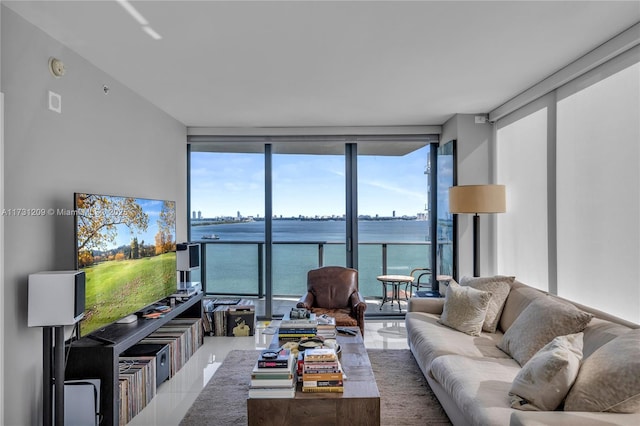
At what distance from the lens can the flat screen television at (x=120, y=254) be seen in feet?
9.23

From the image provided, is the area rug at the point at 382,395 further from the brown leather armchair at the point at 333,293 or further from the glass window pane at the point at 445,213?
the glass window pane at the point at 445,213

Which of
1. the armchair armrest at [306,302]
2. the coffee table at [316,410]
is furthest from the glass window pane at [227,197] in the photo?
the coffee table at [316,410]

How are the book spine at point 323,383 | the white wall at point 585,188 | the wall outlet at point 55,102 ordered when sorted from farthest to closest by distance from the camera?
the white wall at point 585,188, the wall outlet at point 55,102, the book spine at point 323,383

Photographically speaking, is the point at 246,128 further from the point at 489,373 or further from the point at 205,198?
the point at 489,373

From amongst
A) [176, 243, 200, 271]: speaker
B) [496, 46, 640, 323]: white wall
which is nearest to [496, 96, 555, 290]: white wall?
[496, 46, 640, 323]: white wall

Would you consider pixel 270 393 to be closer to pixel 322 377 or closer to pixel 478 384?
pixel 322 377

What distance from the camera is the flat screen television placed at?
2.81 m

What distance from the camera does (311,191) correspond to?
579 centimetres

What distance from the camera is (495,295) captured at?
360 cm

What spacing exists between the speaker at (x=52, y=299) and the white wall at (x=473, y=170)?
417cm

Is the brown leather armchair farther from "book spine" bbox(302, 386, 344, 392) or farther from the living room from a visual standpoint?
"book spine" bbox(302, 386, 344, 392)

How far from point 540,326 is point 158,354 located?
116 inches

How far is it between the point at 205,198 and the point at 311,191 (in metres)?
1.50

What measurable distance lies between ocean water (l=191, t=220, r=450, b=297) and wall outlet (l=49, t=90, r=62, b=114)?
122 inches
